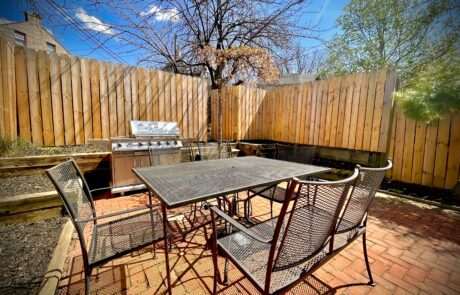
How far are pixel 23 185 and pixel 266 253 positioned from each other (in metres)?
3.25

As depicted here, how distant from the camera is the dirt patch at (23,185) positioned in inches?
94.7

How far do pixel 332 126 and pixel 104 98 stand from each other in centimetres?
492

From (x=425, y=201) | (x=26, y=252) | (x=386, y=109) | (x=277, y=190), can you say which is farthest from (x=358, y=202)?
(x=386, y=109)

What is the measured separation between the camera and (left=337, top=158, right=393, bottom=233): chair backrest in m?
1.29

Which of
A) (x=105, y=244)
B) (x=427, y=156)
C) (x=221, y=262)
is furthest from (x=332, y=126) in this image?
(x=105, y=244)

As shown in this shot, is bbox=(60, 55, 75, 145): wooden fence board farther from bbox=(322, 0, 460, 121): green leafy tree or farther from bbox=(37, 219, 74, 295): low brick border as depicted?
bbox=(322, 0, 460, 121): green leafy tree

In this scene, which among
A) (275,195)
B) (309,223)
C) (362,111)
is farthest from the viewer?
(362,111)

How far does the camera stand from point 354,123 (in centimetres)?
419

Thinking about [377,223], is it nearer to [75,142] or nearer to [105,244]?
[105,244]

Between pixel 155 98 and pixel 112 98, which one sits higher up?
pixel 155 98

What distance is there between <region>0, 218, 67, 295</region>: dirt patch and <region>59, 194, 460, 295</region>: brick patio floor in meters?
0.20

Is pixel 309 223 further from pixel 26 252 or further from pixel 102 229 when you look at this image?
pixel 26 252

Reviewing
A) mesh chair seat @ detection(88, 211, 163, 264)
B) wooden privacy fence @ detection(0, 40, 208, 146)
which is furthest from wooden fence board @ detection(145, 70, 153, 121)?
mesh chair seat @ detection(88, 211, 163, 264)

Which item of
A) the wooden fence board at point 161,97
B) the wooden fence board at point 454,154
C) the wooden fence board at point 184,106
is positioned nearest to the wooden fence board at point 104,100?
the wooden fence board at point 161,97
